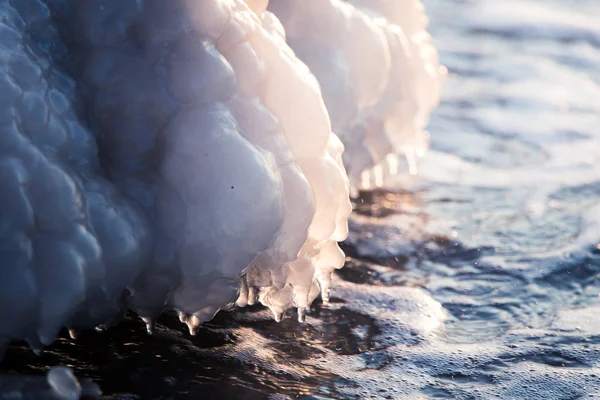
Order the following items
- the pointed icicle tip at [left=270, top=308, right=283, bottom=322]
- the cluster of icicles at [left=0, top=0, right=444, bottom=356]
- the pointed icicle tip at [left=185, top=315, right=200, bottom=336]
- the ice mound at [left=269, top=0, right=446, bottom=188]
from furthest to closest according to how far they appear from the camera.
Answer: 1. the ice mound at [left=269, top=0, right=446, bottom=188]
2. the pointed icicle tip at [left=270, top=308, right=283, bottom=322]
3. the pointed icicle tip at [left=185, top=315, right=200, bottom=336]
4. the cluster of icicles at [left=0, top=0, right=444, bottom=356]

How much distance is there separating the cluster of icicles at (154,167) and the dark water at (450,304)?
165 mm

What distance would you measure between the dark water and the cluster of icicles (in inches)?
6.5

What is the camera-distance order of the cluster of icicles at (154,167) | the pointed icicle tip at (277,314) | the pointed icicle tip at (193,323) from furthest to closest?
the pointed icicle tip at (277,314), the pointed icicle tip at (193,323), the cluster of icicles at (154,167)

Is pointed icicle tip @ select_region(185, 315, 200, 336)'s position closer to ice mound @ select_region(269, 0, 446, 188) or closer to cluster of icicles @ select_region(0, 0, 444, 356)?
cluster of icicles @ select_region(0, 0, 444, 356)

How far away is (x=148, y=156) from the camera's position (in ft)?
7.87

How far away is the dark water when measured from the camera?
2506mm

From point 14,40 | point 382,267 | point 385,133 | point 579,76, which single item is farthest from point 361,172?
point 579,76

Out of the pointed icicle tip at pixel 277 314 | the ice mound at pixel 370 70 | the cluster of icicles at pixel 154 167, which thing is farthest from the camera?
the ice mound at pixel 370 70

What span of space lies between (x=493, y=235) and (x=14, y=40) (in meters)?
2.15

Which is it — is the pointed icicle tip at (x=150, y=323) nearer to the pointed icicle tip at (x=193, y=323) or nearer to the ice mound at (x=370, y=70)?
the pointed icicle tip at (x=193, y=323)

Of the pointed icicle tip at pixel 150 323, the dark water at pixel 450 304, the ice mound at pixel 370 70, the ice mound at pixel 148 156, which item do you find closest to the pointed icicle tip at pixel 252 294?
the ice mound at pixel 148 156

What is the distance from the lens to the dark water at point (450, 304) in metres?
2.51

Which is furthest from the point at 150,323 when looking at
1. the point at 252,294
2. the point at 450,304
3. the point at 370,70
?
the point at 370,70

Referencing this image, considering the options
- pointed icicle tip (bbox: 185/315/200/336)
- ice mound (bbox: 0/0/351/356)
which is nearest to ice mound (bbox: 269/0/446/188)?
ice mound (bbox: 0/0/351/356)
